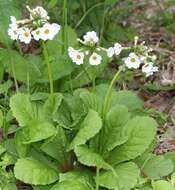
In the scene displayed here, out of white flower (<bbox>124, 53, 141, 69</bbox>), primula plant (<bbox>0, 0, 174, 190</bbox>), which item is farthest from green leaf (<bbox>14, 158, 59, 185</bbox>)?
white flower (<bbox>124, 53, 141, 69</bbox>)

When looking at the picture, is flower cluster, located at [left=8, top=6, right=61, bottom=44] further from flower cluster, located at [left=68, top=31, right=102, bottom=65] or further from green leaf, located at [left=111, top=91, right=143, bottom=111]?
green leaf, located at [left=111, top=91, right=143, bottom=111]

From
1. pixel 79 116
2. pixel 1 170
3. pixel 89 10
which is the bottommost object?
pixel 1 170

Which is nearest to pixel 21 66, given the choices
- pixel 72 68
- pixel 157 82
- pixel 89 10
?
pixel 72 68

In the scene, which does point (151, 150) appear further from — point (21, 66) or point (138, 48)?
point (21, 66)

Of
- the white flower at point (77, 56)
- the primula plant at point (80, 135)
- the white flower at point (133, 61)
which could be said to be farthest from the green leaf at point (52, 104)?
the white flower at point (133, 61)

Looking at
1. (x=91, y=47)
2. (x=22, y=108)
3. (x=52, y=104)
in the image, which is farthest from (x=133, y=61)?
(x=22, y=108)

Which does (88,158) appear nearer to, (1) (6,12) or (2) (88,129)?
(2) (88,129)
